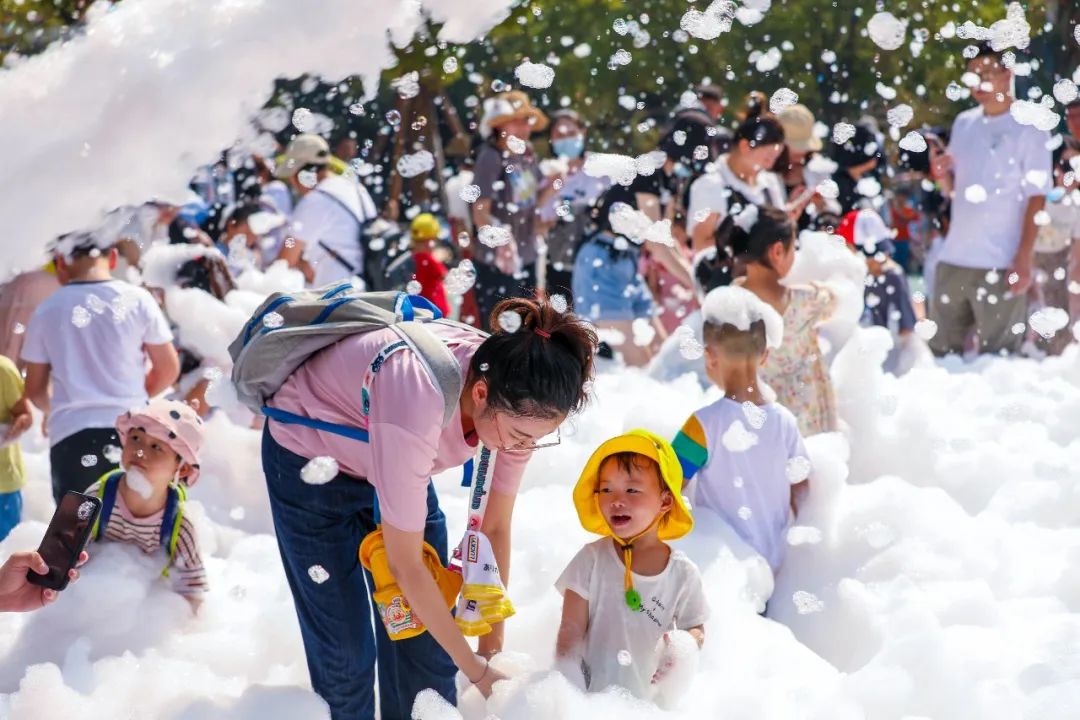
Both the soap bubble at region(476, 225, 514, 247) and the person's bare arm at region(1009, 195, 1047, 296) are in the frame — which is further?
the soap bubble at region(476, 225, 514, 247)

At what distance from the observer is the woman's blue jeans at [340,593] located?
10.5 feet

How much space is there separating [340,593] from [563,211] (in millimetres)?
5803

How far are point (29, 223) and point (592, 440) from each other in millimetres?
2702

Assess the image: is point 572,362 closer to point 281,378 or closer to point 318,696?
point 281,378

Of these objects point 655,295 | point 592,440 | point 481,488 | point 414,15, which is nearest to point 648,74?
point 655,295

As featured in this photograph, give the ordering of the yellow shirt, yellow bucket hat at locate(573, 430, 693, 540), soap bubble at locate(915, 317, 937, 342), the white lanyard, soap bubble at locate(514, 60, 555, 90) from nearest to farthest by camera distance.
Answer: the white lanyard → yellow bucket hat at locate(573, 430, 693, 540) → the yellow shirt → soap bubble at locate(514, 60, 555, 90) → soap bubble at locate(915, 317, 937, 342)

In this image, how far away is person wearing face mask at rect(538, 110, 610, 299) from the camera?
29.0ft

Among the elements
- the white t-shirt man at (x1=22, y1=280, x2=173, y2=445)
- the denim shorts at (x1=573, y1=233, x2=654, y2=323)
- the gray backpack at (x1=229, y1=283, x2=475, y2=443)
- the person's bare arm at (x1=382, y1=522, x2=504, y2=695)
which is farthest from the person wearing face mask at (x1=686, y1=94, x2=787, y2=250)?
the person's bare arm at (x1=382, y1=522, x2=504, y2=695)

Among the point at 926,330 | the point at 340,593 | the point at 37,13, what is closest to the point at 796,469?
the point at 340,593

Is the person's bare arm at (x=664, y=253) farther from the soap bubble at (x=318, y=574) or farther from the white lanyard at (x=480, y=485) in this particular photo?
the soap bubble at (x=318, y=574)

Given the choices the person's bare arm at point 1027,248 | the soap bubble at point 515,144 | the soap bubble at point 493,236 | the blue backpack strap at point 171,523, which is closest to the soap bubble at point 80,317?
the blue backpack strap at point 171,523

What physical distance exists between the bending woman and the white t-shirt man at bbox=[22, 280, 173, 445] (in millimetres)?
1670

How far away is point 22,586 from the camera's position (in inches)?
132

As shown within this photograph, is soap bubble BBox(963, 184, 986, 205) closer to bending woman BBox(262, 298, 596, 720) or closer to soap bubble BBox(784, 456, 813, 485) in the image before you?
soap bubble BBox(784, 456, 813, 485)
